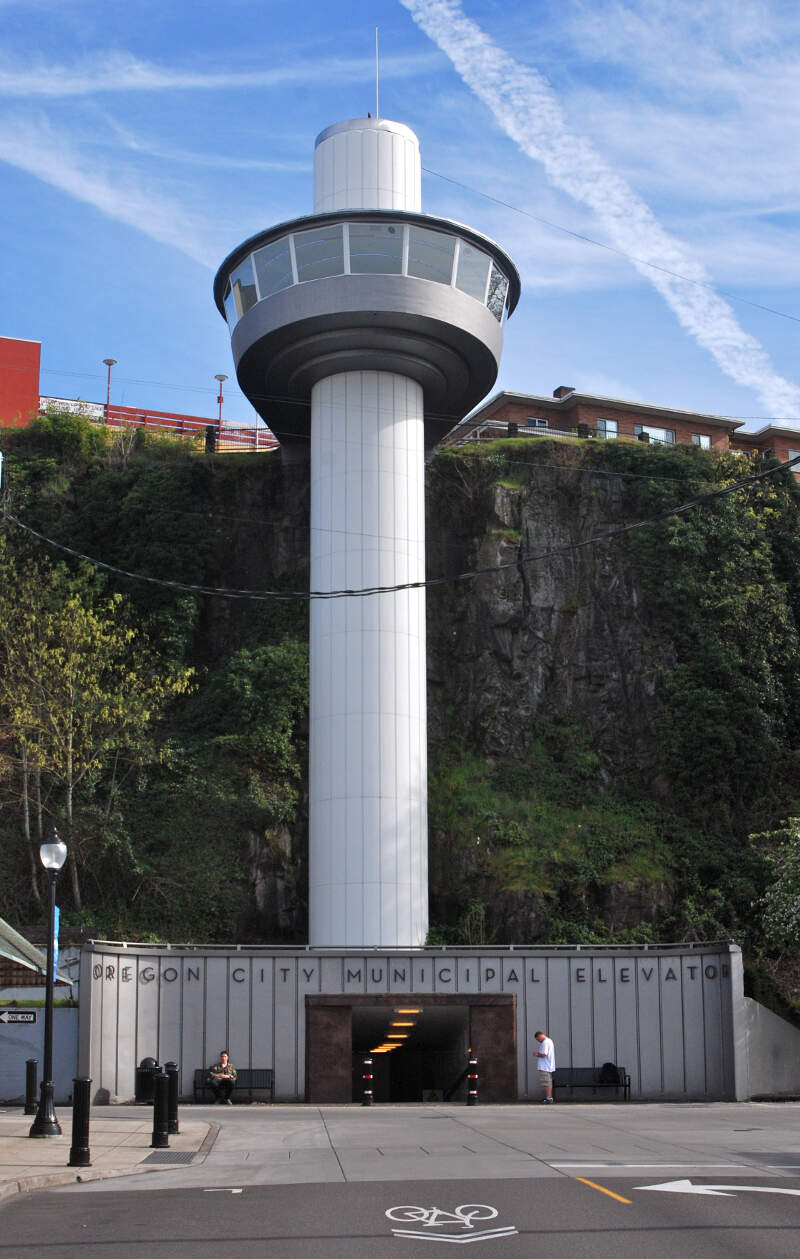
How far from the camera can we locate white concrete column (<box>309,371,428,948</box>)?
3834 centimetres

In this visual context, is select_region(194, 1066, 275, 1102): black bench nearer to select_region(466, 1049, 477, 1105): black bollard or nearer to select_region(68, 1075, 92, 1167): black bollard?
select_region(466, 1049, 477, 1105): black bollard

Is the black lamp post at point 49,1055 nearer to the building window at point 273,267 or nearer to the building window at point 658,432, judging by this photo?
the building window at point 273,267

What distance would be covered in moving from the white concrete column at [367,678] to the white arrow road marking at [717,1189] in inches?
988

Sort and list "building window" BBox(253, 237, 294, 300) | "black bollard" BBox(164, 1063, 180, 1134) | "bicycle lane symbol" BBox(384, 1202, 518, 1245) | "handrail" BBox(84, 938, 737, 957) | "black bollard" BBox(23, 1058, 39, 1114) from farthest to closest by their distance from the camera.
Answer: "building window" BBox(253, 237, 294, 300)
"handrail" BBox(84, 938, 737, 957)
"black bollard" BBox(23, 1058, 39, 1114)
"black bollard" BBox(164, 1063, 180, 1134)
"bicycle lane symbol" BBox(384, 1202, 518, 1245)

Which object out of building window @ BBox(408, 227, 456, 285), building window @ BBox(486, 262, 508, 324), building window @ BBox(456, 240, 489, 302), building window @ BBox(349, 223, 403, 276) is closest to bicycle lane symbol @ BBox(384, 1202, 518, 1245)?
building window @ BBox(349, 223, 403, 276)

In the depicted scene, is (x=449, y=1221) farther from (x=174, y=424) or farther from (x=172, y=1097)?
(x=174, y=424)

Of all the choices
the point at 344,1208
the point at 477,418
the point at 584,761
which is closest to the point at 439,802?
the point at 584,761

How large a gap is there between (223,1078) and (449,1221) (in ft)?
63.0

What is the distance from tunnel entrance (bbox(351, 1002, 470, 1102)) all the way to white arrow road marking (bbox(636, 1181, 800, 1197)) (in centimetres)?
1927

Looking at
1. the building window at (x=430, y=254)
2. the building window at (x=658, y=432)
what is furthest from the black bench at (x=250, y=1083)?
the building window at (x=658, y=432)

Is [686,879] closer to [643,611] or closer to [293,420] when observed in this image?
[643,611]

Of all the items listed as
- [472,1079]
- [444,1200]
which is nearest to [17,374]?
[472,1079]

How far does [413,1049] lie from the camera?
43.8 meters

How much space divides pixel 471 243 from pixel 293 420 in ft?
32.3
